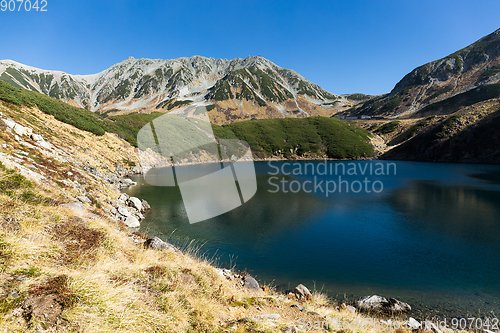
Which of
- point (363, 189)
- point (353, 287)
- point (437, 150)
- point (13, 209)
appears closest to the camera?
point (13, 209)

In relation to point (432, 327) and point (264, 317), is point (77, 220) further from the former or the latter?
point (432, 327)

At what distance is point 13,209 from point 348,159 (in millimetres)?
117229

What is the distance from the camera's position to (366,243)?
18.2 meters

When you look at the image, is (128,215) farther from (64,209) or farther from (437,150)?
(437,150)

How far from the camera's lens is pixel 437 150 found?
88.8m

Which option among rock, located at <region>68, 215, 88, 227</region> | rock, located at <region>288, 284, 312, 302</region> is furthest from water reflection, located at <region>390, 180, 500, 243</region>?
rock, located at <region>68, 215, 88, 227</region>

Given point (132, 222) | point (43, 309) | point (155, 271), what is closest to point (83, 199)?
point (132, 222)

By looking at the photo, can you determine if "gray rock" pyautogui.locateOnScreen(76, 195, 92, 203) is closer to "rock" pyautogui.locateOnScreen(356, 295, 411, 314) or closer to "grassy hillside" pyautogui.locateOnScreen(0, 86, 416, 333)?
"grassy hillside" pyautogui.locateOnScreen(0, 86, 416, 333)

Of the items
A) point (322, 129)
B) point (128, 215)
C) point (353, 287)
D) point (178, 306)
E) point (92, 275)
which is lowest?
point (353, 287)

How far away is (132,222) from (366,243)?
19.5 m

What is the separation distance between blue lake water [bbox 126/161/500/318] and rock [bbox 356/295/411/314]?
668 mm

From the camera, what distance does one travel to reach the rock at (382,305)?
10.0 m

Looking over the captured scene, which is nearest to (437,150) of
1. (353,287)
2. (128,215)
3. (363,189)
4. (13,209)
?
(363,189)

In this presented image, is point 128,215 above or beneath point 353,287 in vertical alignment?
above
